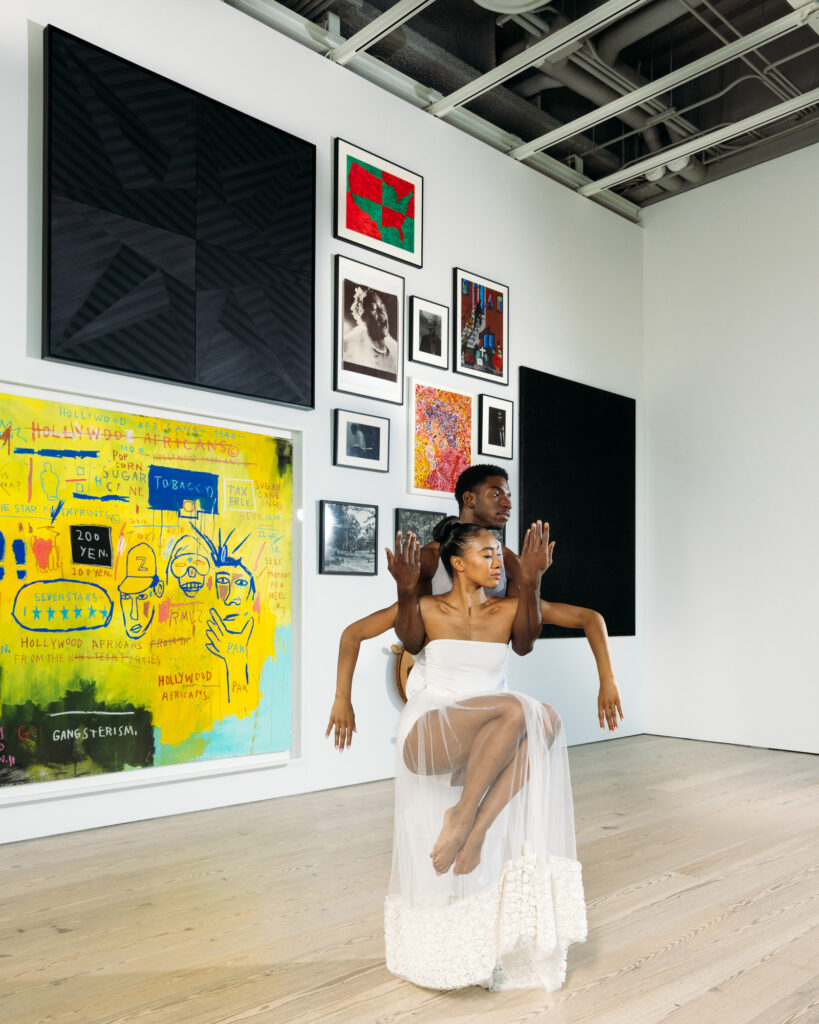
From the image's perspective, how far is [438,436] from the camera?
579 centimetres

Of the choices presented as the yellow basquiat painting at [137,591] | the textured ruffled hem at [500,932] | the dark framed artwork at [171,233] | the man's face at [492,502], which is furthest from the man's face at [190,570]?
the textured ruffled hem at [500,932]

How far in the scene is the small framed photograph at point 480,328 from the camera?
596cm

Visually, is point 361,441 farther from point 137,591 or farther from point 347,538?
point 137,591

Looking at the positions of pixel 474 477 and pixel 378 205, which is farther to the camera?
pixel 378 205

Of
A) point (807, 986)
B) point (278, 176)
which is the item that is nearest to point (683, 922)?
point (807, 986)

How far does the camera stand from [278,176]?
4918mm

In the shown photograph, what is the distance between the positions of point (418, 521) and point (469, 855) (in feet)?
10.9

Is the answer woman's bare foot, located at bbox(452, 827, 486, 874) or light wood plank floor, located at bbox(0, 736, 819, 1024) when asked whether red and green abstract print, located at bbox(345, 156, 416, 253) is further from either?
woman's bare foot, located at bbox(452, 827, 486, 874)

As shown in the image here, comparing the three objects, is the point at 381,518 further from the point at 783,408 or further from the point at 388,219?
the point at 783,408

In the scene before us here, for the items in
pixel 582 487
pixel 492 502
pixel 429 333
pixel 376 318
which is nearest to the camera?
pixel 492 502

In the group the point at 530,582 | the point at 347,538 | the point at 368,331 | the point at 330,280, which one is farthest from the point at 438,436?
the point at 530,582

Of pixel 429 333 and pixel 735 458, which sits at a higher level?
pixel 429 333

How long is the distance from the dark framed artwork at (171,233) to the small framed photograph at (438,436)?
890 millimetres

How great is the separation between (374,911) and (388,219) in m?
3.99
